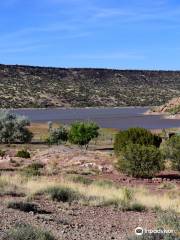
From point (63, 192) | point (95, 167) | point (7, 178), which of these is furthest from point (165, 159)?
point (63, 192)

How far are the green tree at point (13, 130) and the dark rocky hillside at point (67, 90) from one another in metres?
96.7

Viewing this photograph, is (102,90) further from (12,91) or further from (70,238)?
(70,238)

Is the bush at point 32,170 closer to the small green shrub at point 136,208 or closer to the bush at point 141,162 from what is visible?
the bush at point 141,162

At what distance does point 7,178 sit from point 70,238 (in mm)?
10944

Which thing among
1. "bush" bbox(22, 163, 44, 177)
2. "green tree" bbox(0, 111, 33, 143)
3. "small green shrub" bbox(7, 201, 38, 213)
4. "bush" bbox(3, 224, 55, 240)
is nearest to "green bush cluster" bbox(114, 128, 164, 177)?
"bush" bbox(22, 163, 44, 177)

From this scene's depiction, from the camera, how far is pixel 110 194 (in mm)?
18078

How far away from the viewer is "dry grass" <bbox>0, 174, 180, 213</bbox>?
54.1ft

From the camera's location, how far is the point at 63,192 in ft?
55.5

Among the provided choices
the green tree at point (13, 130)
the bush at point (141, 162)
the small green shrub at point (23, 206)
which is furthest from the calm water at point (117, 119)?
the small green shrub at point (23, 206)

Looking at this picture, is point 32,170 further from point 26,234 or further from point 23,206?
point 26,234

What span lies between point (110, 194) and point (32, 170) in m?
8.39

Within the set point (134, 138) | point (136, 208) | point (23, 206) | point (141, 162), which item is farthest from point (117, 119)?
point (23, 206)

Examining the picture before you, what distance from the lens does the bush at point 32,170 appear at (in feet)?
79.3

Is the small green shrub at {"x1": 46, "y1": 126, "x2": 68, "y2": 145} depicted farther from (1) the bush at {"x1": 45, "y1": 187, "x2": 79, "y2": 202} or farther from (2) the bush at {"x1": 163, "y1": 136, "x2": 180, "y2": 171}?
(1) the bush at {"x1": 45, "y1": 187, "x2": 79, "y2": 202}
